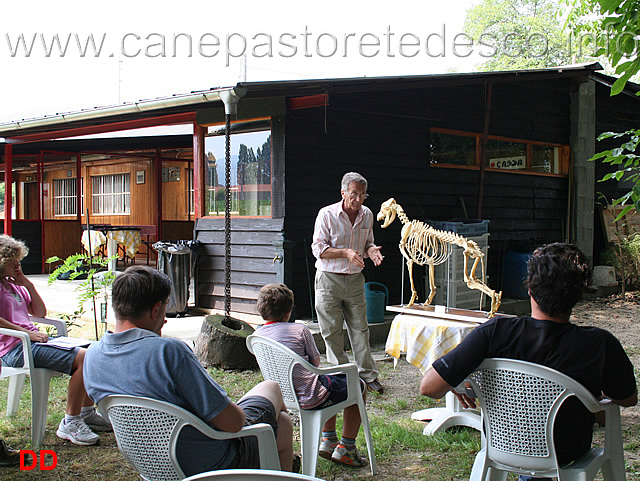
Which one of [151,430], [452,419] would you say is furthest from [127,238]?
[151,430]

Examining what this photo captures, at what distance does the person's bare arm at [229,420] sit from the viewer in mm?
2254

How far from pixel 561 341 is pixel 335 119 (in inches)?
234

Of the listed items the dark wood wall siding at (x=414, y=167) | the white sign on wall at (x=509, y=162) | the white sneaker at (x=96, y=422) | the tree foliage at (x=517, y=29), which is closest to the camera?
the white sneaker at (x=96, y=422)

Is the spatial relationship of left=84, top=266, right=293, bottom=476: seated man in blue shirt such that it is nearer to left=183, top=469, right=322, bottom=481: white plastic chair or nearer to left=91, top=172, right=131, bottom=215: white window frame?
left=183, top=469, right=322, bottom=481: white plastic chair

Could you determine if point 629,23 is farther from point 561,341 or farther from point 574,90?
point 574,90

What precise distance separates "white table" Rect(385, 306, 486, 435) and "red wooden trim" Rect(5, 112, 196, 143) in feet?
16.4

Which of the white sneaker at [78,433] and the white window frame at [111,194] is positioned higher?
the white window frame at [111,194]

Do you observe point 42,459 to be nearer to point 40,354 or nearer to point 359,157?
point 40,354

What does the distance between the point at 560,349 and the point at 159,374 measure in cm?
151

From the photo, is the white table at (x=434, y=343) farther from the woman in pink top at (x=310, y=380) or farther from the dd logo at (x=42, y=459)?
the dd logo at (x=42, y=459)

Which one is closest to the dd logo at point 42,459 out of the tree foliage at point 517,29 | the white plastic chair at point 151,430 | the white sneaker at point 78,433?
the white sneaker at point 78,433

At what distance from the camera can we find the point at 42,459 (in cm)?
358

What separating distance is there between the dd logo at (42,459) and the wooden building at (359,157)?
362 centimetres

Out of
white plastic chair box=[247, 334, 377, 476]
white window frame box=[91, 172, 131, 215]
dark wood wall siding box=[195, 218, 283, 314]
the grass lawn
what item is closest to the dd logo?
the grass lawn
